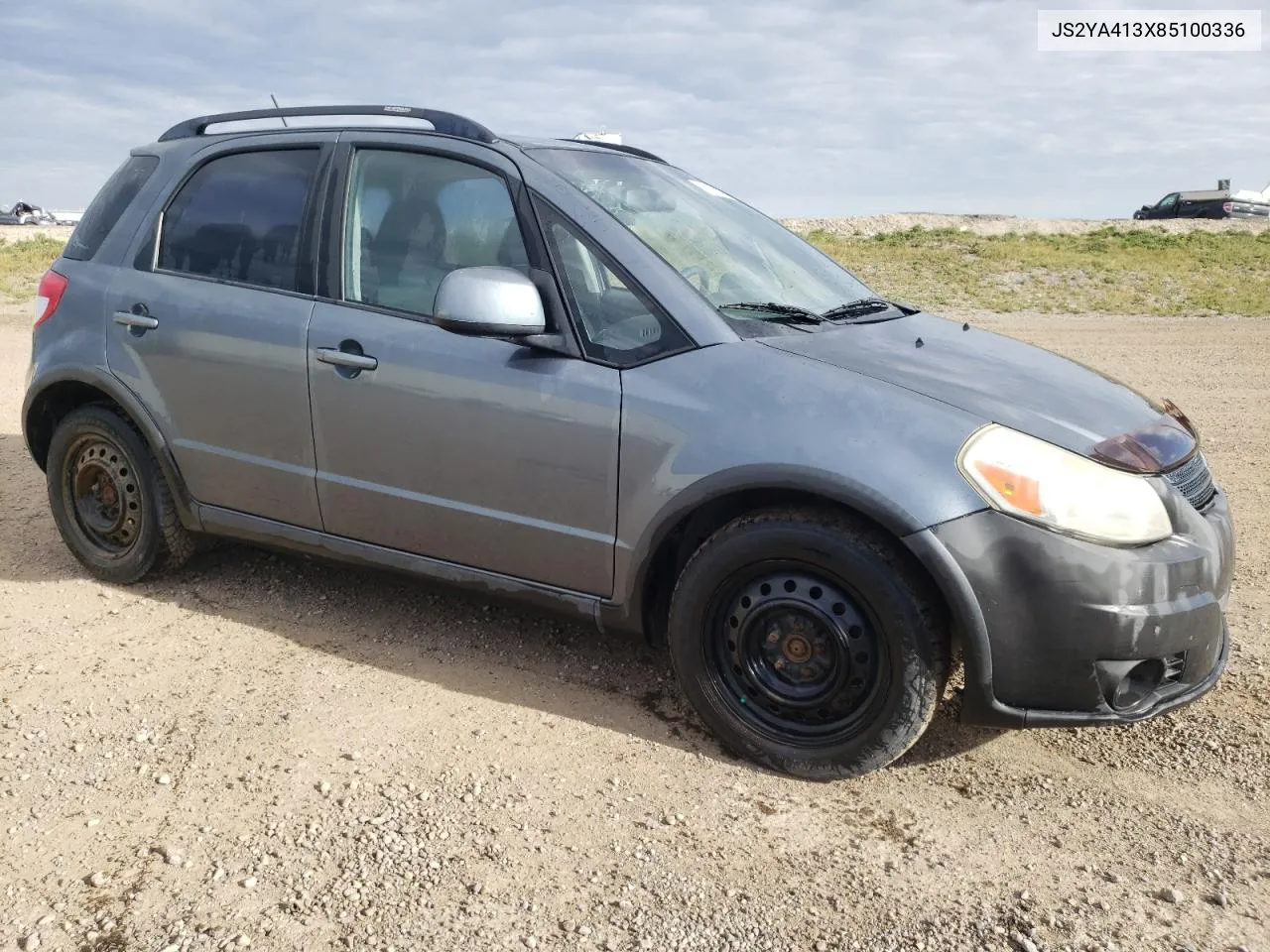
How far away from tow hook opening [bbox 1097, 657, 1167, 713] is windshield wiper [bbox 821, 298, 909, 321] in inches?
55.9

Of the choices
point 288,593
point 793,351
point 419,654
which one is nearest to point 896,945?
point 793,351

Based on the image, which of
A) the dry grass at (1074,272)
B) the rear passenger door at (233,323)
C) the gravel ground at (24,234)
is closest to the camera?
the rear passenger door at (233,323)

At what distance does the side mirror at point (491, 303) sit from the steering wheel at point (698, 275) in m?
0.48

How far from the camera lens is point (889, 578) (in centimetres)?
290

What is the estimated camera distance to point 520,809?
2977mm

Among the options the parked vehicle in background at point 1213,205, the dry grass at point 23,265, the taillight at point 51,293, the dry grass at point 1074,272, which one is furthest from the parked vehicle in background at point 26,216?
the taillight at point 51,293

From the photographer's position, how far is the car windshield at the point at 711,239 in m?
3.53

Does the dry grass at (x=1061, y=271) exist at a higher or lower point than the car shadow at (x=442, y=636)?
higher

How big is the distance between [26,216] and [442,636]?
59.5m

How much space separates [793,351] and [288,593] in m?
2.51

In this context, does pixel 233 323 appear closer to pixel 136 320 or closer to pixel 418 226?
pixel 136 320

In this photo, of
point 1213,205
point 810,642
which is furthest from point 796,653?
point 1213,205

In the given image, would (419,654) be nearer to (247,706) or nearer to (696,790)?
(247,706)

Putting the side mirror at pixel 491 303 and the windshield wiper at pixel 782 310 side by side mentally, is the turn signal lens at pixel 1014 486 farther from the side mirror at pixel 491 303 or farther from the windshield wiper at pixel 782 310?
the side mirror at pixel 491 303
